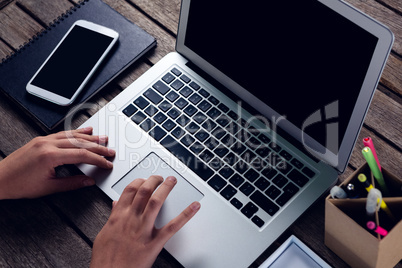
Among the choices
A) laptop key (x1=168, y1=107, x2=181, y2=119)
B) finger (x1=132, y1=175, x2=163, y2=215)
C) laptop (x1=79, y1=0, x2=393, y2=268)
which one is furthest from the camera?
laptop key (x1=168, y1=107, x2=181, y2=119)

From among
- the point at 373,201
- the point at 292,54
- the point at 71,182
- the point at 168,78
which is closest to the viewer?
the point at 373,201

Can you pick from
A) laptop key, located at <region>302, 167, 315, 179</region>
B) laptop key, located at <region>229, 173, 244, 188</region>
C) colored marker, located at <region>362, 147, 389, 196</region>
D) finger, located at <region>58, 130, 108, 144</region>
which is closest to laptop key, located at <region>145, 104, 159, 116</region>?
finger, located at <region>58, 130, 108, 144</region>

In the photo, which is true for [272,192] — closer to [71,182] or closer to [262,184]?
[262,184]

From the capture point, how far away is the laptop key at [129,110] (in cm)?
99

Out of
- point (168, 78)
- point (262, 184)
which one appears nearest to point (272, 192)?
point (262, 184)

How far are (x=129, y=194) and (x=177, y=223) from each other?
123mm

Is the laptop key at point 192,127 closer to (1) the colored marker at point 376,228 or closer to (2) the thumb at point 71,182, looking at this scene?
(2) the thumb at point 71,182

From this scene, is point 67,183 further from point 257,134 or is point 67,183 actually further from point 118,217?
point 257,134

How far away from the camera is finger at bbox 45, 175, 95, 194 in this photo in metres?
0.92

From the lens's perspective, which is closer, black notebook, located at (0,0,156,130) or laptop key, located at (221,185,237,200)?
laptop key, located at (221,185,237,200)

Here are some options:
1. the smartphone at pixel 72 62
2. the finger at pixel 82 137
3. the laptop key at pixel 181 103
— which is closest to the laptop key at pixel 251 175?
the laptop key at pixel 181 103

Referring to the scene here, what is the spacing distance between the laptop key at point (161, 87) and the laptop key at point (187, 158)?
112 mm

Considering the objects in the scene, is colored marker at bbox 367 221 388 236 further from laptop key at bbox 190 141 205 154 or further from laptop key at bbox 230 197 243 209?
laptop key at bbox 190 141 205 154

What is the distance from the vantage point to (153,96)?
3.30 feet
